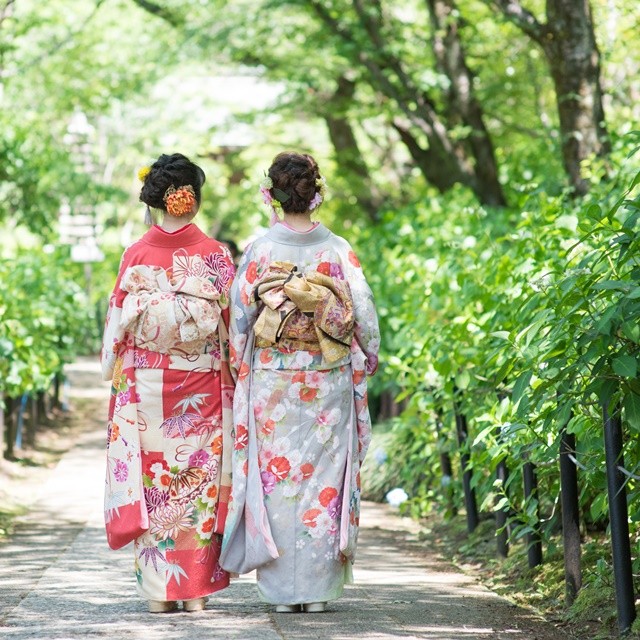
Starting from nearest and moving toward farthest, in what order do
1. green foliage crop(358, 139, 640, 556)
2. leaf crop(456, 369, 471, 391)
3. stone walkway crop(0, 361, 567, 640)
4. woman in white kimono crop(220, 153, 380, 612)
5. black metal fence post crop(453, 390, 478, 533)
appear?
green foliage crop(358, 139, 640, 556), stone walkway crop(0, 361, 567, 640), woman in white kimono crop(220, 153, 380, 612), leaf crop(456, 369, 471, 391), black metal fence post crop(453, 390, 478, 533)

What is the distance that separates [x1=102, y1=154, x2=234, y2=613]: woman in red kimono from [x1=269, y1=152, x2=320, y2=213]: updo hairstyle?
355mm

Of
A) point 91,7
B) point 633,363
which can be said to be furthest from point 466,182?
point 91,7

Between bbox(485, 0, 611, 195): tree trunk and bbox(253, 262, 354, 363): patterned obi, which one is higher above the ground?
bbox(485, 0, 611, 195): tree trunk

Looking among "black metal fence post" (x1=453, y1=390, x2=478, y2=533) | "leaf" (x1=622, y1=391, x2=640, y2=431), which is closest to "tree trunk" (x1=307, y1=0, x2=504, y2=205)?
"black metal fence post" (x1=453, y1=390, x2=478, y2=533)

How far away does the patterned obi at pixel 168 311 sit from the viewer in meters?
5.20

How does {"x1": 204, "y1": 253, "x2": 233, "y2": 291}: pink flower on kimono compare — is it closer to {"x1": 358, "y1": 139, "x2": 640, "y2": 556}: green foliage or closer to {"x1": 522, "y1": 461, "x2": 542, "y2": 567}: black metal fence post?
{"x1": 358, "y1": 139, "x2": 640, "y2": 556}: green foliage

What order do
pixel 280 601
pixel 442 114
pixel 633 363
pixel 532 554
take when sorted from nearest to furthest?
pixel 633 363
pixel 280 601
pixel 532 554
pixel 442 114

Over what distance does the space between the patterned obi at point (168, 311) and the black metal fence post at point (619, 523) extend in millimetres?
1752

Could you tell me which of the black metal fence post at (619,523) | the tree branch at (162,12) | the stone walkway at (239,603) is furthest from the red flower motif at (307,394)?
the tree branch at (162,12)

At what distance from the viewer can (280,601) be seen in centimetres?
511

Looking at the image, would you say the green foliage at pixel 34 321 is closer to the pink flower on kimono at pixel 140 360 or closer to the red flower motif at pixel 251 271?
the pink flower on kimono at pixel 140 360

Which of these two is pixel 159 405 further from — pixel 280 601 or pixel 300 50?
pixel 300 50

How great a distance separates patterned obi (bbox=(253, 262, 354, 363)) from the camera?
516 cm

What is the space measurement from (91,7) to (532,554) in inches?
867
